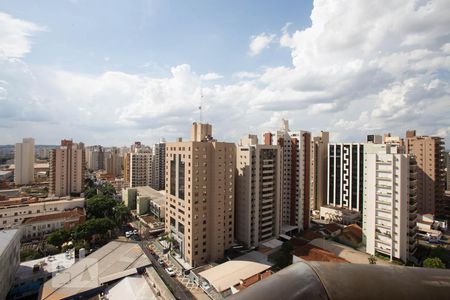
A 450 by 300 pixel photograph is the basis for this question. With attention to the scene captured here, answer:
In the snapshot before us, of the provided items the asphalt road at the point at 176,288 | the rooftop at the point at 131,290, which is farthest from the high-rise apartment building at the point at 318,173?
the rooftop at the point at 131,290

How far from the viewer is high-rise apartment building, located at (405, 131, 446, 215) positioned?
2850cm

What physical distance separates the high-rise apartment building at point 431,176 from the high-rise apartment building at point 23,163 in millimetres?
65670

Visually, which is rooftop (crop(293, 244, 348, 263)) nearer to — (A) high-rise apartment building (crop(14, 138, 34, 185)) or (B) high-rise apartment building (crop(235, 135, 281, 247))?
(B) high-rise apartment building (crop(235, 135, 281, 247))

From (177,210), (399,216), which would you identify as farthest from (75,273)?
(399,216)

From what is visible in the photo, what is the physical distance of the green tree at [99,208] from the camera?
29.7 m

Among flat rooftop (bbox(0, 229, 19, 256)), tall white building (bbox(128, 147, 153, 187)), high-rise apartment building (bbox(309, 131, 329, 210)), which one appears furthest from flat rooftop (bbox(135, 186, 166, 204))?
high-rise apartment building (bbox(309, 131, 329, 210))

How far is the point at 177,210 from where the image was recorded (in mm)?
20203

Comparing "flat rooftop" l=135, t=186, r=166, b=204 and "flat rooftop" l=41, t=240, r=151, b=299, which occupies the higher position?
"flat rooftop" l=135, t=186, r=166, b=204

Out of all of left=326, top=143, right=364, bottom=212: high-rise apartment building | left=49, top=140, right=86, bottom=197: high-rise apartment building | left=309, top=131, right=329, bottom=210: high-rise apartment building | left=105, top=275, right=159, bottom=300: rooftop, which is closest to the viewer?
left=105, top=275, right=159, bottom=300: rooftop

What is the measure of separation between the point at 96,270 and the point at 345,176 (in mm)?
27516

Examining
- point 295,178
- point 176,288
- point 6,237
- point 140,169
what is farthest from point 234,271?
point 140,169

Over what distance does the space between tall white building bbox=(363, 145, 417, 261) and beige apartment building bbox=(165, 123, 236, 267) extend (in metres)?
11.0

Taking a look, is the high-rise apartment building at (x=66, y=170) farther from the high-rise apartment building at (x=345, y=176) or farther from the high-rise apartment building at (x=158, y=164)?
the high-rise apartment building at (x=345, y=176)

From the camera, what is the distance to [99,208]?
29.9 metres
